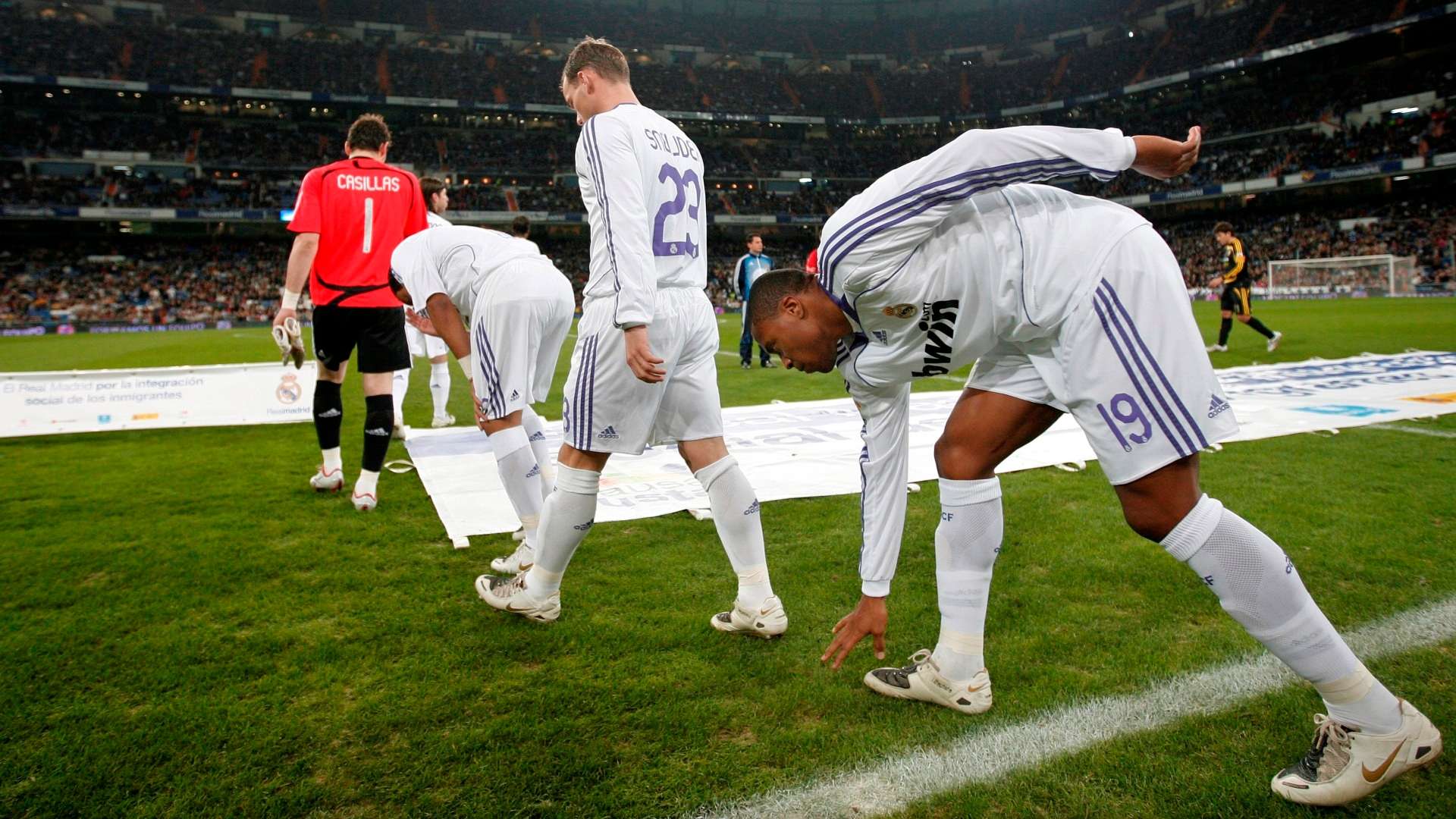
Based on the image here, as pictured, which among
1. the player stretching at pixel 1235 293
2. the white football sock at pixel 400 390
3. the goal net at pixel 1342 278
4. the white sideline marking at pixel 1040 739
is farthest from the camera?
the goal net at pixel 1342 278

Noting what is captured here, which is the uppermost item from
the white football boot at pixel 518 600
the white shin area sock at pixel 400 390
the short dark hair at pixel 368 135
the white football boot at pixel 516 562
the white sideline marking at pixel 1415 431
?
the short dark hair at pixel 368 135

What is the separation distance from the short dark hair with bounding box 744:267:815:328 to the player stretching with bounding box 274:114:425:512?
11.0 feet

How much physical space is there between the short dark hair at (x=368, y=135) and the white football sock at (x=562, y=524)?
3234 mm

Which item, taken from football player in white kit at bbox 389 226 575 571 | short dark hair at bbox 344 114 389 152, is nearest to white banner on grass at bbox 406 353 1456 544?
football player in white kit at bbox 389 226 575 571

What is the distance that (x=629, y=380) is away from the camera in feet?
9.30

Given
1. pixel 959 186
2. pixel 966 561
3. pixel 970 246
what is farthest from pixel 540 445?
pixel 959 186

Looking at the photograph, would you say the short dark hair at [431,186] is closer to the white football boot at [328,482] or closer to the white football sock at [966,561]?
the white football boot at [328,482]

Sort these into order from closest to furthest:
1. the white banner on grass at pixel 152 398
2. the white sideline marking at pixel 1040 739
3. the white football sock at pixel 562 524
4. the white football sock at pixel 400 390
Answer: the white sideline marking at pixel 1040 739, the white football sock at pixel 562 524, the white football sock at pixel 400 390, the white banner on grass at pixel 152 398

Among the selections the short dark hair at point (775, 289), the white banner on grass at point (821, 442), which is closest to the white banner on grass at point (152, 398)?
the white banner on grass at point (821, 442)

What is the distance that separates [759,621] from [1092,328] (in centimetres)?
162

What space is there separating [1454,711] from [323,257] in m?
5.64

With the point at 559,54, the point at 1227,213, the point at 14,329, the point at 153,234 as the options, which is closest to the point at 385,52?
→ the point at 559,54

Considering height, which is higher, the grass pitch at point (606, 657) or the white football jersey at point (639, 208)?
the white football jersey at point (639, 208)

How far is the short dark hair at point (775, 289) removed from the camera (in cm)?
227
